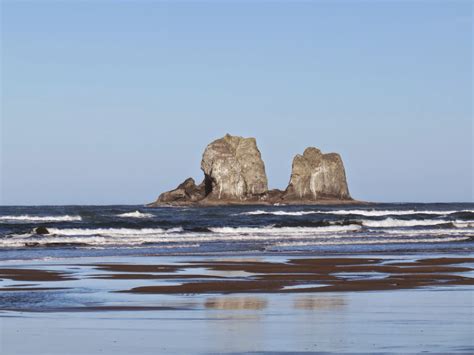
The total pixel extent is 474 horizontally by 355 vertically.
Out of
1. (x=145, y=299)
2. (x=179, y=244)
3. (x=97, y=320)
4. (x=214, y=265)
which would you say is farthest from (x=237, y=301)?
(x=179, y=244)

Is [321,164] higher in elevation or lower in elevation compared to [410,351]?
higher

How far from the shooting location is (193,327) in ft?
42.5

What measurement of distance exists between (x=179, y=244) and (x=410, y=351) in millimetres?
28865

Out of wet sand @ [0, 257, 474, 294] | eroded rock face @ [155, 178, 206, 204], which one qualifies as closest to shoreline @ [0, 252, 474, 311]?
wet sand @ [0, 257, 474, 294]

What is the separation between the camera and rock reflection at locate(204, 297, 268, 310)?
15.7 m

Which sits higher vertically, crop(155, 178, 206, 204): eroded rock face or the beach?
crop(155, 178, 206, 204): eroded rock face

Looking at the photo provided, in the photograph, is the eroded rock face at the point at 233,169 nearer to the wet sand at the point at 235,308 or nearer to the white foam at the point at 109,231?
the white foam at the point at 109,231

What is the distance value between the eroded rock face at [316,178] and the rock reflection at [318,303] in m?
118

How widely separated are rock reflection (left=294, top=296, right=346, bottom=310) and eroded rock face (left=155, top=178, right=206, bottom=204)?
112585mm

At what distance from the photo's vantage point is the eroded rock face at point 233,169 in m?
132

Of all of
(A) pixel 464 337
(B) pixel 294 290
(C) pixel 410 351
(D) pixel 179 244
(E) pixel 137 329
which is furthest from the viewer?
(D) pixel 179 244

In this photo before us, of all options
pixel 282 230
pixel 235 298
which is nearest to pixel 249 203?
pixel 282 230

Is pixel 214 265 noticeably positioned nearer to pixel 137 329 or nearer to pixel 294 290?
pixel 294 290

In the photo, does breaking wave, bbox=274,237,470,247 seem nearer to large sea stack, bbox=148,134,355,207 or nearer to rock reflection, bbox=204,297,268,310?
rock reflection, bbox=204,297,268,310
